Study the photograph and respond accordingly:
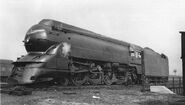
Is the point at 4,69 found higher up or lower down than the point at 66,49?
lower down

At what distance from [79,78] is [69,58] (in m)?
1.38

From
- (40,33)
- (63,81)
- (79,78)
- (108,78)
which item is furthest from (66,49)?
(108,78)

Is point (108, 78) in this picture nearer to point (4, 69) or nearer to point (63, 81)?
point (63, 81)

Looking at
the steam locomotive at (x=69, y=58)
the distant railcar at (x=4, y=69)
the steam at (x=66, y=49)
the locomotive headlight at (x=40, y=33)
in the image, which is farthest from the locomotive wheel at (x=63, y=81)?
the distant railcar at (x=4, y=69)

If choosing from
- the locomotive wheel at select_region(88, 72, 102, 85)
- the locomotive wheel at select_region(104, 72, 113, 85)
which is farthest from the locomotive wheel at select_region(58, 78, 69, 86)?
the locomotive wheel at select_region(104, 72, 113, 85)

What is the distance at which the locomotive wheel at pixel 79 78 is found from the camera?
1279 centimetres

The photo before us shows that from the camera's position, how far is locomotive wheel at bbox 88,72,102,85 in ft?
46.3

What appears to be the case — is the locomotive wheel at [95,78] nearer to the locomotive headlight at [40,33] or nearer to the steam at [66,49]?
the steam at [66,49]

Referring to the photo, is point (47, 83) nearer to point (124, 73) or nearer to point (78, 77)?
point (78, 77)

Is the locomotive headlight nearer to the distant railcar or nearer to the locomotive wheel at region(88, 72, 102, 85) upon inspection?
the locomotive wheel at region(88, 72, 102, 85)

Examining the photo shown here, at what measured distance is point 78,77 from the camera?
43.2 ft

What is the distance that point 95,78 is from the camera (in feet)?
48.0

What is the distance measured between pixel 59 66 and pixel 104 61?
4.52 metres

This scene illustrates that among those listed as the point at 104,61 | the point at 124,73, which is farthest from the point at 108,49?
the point at 124,73
